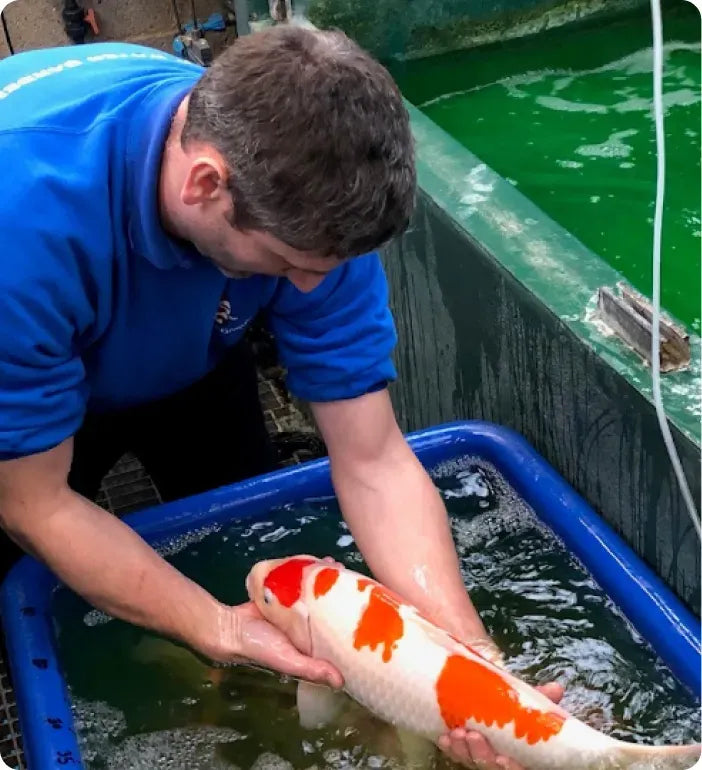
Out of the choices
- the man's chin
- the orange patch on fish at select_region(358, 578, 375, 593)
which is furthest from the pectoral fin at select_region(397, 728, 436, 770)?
the man's chin

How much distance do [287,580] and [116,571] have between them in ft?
0.95

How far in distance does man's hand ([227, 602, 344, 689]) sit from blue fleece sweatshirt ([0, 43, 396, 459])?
445 mm

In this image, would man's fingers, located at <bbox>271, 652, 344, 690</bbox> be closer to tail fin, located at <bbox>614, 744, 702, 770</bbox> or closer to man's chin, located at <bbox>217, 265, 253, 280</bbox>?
tail fin, located at <bbox>614, 744, 702, 770</bbox>

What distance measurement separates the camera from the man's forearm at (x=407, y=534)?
1.88 m

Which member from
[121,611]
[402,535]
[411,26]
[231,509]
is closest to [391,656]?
[402,535]

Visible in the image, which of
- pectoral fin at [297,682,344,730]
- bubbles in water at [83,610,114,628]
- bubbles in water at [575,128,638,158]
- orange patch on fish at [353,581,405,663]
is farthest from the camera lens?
bubbles in water at [575,128,638,158]

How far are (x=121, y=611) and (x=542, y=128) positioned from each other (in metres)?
2.74

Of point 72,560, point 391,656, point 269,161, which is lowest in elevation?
point 391,656

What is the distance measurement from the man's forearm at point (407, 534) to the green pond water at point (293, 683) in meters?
0.17

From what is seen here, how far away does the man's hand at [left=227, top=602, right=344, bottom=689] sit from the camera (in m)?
1.75

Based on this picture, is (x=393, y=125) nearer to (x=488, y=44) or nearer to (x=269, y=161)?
(x=269, y=161)

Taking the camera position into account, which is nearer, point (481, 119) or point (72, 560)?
point (72, 560)

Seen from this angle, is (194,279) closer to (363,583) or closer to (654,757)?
(363,583)

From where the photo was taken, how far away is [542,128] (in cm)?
391
